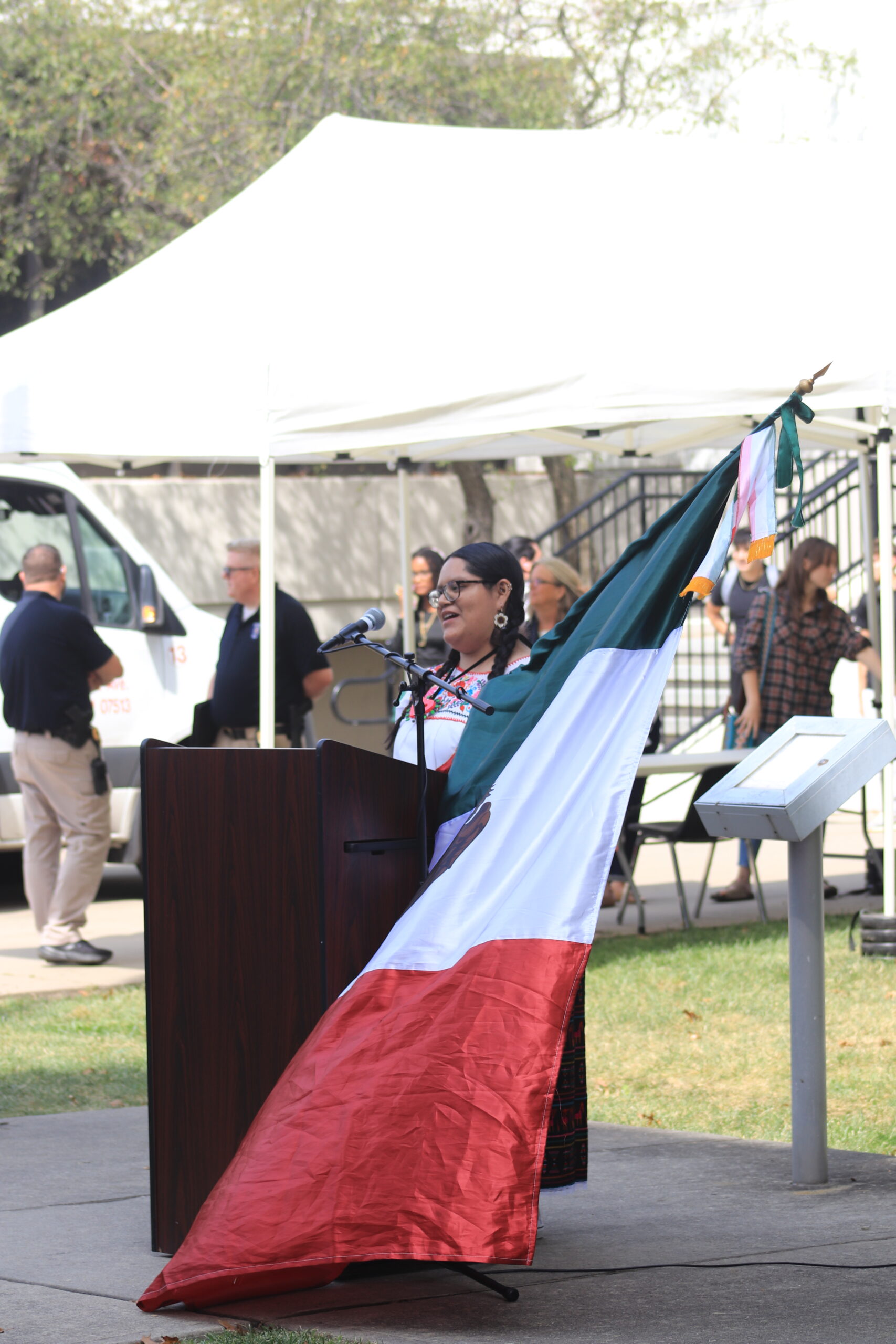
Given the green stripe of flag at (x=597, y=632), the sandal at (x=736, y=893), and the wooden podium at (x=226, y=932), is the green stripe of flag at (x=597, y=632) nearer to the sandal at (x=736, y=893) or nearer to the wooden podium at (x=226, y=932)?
the wooden podium at (x=226, y=932)

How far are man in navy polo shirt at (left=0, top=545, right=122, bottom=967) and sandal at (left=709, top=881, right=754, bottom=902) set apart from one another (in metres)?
3.74

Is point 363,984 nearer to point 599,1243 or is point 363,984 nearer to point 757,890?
point 599,1243

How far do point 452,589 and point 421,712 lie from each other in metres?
0.53

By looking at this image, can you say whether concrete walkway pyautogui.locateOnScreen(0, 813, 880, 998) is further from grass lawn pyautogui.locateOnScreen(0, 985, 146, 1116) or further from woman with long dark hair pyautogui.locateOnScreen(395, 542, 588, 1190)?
woman with long dark hair pyautogui.locateOnScreen(395, 542, 588, 1190)

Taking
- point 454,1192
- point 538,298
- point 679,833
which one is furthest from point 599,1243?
point 679,833

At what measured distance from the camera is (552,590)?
9.51m

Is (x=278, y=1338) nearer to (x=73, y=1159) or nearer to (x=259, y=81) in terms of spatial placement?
(x=73, y=1159)

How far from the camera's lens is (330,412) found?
804cm

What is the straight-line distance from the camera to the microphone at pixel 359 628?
14.1 feet

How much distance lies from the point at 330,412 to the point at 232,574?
1720mm

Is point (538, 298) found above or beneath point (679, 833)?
above

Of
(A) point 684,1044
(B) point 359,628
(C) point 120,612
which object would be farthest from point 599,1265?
(C) point 120,612

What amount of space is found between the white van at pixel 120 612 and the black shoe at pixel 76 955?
187 centimetres

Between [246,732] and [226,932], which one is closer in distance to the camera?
[226,932]
